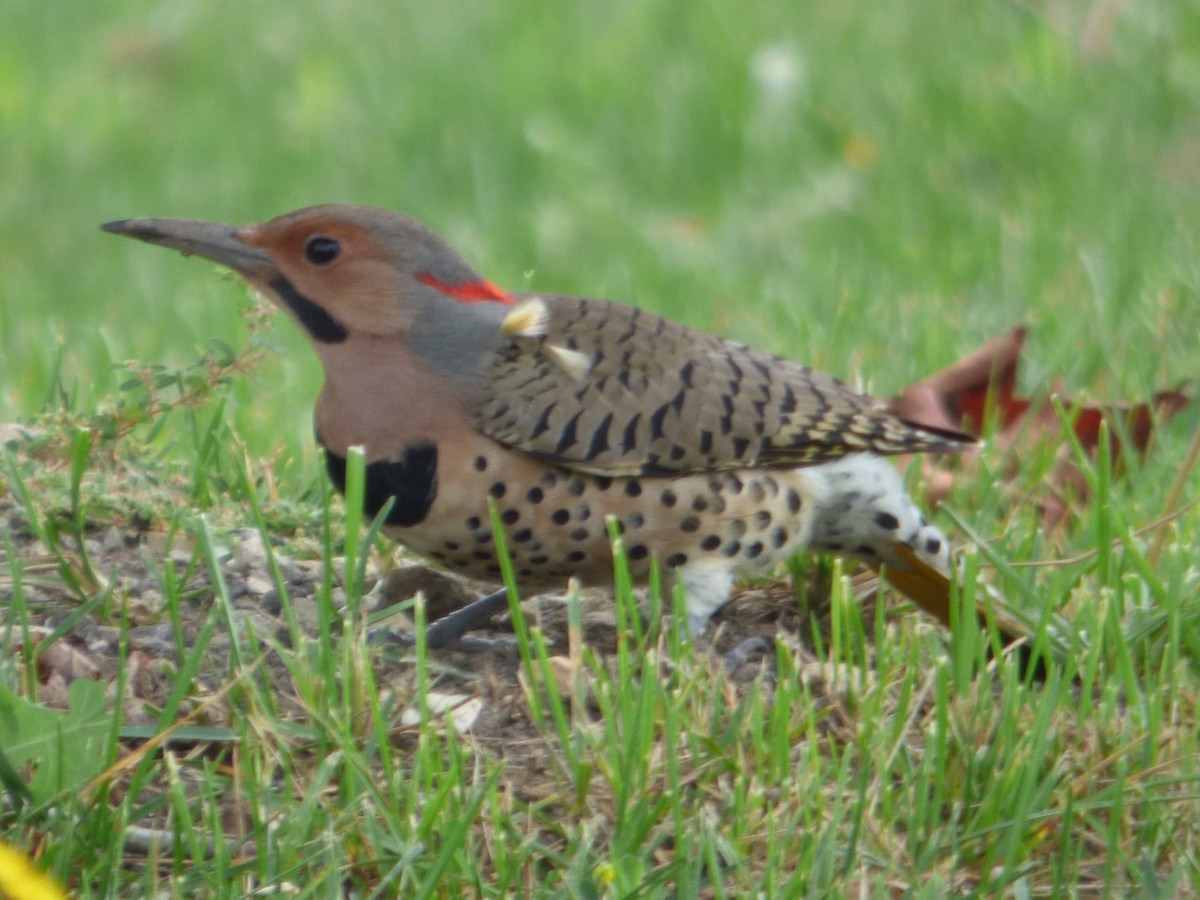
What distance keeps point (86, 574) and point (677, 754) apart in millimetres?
1223

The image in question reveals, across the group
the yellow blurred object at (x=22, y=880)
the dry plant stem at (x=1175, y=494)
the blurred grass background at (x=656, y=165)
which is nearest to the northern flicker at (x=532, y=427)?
the dry plant stem at (x=1175, y=494)

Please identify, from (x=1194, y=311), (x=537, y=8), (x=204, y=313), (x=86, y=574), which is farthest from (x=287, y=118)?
(x=86, y=574)

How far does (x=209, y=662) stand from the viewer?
3.39 meters

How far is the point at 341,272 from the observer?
3.79 metres

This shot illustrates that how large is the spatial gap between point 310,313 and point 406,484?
1.46ft

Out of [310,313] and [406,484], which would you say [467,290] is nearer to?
[310,313]

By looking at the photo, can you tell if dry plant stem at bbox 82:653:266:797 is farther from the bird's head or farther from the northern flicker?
the bird's head

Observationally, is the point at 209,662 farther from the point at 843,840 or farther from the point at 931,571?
the point at 931,571

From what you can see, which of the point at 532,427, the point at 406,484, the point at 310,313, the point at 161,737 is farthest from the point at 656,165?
the point at 161,737

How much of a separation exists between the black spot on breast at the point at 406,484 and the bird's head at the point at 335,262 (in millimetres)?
266

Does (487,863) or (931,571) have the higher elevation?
(931,571)

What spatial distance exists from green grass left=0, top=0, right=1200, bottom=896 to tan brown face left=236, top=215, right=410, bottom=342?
0.44 ft

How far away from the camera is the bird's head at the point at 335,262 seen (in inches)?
149

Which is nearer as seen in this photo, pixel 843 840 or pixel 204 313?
pixel 843 840
